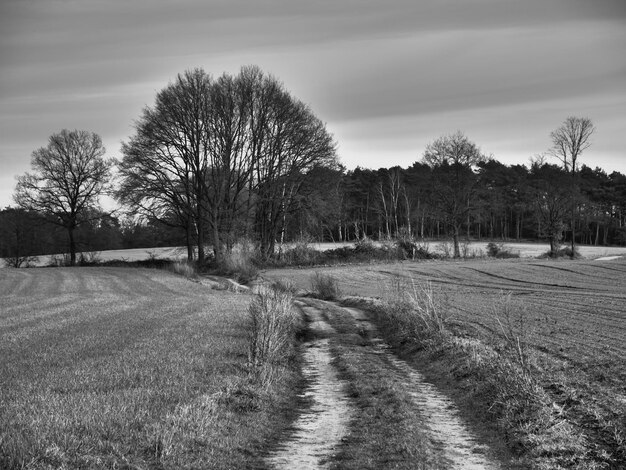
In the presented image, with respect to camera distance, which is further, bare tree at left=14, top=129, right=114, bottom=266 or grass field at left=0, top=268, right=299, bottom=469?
bare tree at left=14, top=129, right=114, bottom=266

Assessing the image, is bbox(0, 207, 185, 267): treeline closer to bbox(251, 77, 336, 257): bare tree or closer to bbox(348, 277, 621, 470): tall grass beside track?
bbox(251, 77, 336, 257): bare tree

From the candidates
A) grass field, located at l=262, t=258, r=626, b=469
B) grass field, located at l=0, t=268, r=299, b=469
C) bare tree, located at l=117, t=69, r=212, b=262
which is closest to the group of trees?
bare tree, located at l=117, t=69, r=212, b=262

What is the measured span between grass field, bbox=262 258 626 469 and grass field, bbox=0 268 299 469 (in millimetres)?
4216

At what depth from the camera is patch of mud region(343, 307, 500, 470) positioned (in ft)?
21.7

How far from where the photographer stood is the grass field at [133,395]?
20.0 feet

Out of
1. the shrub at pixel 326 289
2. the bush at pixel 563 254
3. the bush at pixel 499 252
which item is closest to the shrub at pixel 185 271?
the shrub at pixel 326 289

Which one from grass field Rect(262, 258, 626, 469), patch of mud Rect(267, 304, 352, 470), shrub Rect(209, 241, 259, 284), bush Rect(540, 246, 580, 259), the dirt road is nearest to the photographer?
the dirt road

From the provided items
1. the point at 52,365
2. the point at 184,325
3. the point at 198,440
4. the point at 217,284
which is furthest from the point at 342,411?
the point at 217,284

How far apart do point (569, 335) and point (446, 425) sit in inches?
308

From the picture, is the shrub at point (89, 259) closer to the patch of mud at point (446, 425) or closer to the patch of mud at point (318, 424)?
the patch of mud at point (318, 424)

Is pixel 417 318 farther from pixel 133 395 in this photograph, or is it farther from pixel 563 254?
pixel 563 254

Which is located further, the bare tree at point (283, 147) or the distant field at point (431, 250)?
the distant field at point (431, 250)

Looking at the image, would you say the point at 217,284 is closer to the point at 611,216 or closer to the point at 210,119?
the point at 210,119

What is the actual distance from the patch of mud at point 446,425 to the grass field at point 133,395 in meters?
2.20
